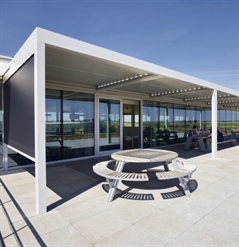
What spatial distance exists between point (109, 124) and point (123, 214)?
5.96 m

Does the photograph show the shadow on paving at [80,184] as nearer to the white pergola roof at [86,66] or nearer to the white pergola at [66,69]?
the white pergola at [66,69]

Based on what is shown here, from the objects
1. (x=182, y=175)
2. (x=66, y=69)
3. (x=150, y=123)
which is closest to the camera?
(x=182, y=175)

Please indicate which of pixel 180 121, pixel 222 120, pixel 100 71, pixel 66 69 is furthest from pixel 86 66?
pixel 222 120

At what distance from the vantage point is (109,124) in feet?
29.5

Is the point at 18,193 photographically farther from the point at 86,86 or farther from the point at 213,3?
the point at 213,3

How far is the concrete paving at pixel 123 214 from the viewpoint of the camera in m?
2.56

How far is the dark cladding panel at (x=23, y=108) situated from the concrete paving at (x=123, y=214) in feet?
3.37

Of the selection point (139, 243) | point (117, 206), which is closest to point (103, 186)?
point (117, 206)

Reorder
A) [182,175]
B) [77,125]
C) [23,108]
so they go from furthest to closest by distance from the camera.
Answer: [77,125] → [23,108] → [182,175]

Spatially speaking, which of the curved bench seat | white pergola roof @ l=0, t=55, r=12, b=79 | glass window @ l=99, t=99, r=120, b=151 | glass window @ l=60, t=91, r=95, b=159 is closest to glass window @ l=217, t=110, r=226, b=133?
glass window @ l=99, t=99, r=120, b=151

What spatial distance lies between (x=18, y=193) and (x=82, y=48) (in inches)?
132

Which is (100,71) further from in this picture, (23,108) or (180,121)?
(180,121)

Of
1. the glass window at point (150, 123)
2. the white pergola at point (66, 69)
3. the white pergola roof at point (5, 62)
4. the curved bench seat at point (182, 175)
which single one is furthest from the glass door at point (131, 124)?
the curved bench seat at point (182, 175)

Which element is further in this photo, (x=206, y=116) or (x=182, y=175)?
(x=206, y=116)
